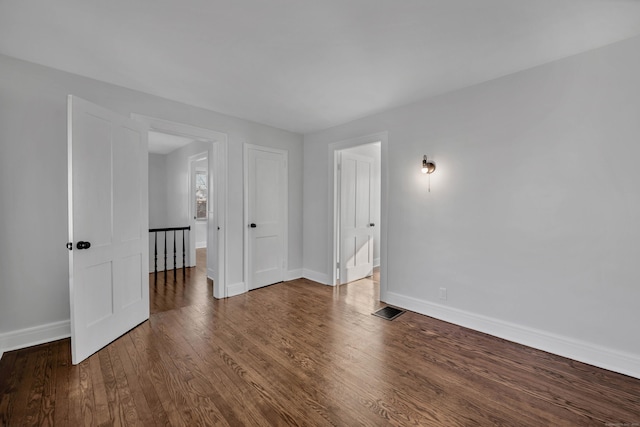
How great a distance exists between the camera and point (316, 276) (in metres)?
4.59

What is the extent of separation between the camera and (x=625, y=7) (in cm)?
176

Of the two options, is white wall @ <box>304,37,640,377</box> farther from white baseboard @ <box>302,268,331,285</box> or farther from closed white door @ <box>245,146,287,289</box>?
closed white door @ <box>245,146,287,289</box>

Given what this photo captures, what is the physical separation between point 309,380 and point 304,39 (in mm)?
2582

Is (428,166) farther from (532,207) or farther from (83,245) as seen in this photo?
(83,245)

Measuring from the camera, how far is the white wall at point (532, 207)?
213 centimetres

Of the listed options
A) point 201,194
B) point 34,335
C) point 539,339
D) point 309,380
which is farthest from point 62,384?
point 201,194

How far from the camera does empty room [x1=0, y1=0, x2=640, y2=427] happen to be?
1794 millimetres

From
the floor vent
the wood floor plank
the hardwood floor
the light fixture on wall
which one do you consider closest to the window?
the hardwood floor

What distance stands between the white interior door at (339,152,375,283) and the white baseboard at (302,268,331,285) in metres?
0.25

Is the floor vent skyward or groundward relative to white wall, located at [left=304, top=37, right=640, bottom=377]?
groundward

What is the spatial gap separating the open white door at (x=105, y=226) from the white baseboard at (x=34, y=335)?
20.5 inches

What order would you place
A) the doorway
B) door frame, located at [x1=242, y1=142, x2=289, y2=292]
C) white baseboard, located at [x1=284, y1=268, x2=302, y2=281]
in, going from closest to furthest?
door frame, located at [x1=242, y1=142, x2=289, y2=292] < the doorway < white baseboard, located at [x1=284, y1=268, x2=302, y2=281]

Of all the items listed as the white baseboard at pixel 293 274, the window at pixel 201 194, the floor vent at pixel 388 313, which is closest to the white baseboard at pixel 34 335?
the white baseboard at pixel 293 274

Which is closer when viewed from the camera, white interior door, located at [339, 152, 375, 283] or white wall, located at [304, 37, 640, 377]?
white wall, located at [304, 37, 640, 377]
